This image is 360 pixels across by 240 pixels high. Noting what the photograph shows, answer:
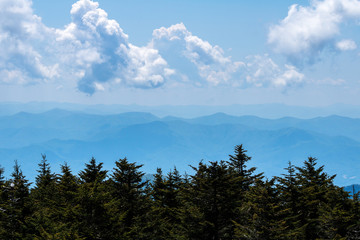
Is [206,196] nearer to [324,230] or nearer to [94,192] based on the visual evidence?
[94,192]

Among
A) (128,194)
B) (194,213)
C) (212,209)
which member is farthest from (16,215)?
(212,209)

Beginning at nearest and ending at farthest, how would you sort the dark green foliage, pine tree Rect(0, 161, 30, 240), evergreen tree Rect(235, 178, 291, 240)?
evergreen tree Rect(235, 178, 291, 240)
the dark green foliage
pine tree Rect(0, 161, 30, 240)

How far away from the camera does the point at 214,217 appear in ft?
84.5

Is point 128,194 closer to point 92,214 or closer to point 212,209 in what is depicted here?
point 92,214

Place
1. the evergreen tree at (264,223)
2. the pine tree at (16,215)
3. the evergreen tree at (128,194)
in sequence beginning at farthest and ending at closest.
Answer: the evergreen tree at (128,194) → the pine tree at (16,215) → the evergreen tree at (264,223)

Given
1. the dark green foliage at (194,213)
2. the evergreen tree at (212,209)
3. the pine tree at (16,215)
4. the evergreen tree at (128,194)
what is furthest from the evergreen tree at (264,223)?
the pine tree at (16,215)

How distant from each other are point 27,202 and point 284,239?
70.3 feet

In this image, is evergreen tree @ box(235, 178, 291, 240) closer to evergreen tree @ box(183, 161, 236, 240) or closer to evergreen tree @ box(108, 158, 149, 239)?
evergreen tree @ box(183, 161, 236, 240)

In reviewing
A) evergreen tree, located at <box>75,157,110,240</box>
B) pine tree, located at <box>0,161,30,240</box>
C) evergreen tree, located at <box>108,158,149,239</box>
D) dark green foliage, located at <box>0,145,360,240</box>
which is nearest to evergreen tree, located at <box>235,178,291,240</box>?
dark green foliage, located at <box>0,145,360,240</box>

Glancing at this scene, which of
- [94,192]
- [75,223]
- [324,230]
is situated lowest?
[324,230]

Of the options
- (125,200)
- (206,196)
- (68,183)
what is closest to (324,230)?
(206,196)

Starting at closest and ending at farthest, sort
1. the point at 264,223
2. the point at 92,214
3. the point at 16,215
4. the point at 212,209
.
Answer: the point at 264,223, the point at 92,214, the point at 212,209, the point at 16,215

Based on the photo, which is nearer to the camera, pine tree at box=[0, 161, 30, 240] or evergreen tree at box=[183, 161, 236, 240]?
evergreen tree at box=[183, 161, 236, 240]

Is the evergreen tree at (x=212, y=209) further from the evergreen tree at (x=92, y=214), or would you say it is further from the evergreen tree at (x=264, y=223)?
the evergreen tree at (x=92, y=214)
